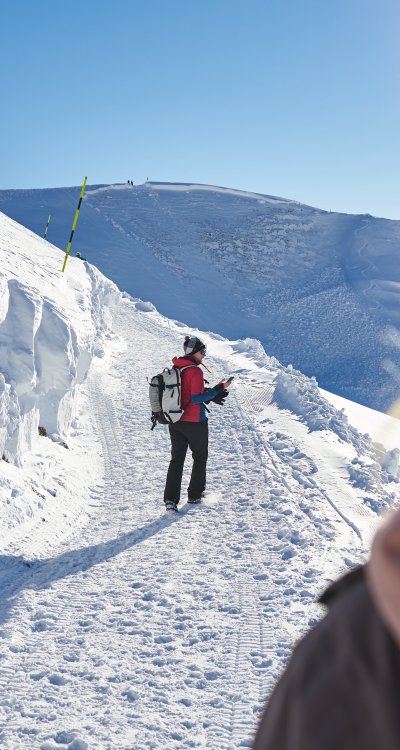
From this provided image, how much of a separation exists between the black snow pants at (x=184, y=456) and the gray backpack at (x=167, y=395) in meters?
0.25

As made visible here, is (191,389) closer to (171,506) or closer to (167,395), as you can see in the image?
(167,395)

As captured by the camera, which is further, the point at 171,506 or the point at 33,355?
the point at 33,355

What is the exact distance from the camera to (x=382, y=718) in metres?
0.67

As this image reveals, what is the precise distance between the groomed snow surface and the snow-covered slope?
20211 mm

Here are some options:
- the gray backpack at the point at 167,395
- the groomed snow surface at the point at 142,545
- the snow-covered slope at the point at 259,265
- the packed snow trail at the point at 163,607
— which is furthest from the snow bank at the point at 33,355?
the snow-covered slope at the point at 259,265

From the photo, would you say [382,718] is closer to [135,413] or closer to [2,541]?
[2,541]

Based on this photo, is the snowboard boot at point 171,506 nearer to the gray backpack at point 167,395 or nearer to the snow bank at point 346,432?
the gray backpack at point 167,395

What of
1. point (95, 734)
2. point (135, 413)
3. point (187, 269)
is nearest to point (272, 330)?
point (187, 269)

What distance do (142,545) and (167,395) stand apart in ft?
5.60

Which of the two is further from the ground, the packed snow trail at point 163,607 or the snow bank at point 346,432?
the snow bank at point 346,432

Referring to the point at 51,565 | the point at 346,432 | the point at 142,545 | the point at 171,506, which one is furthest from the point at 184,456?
the point at 346,432

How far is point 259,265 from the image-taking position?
4450cm

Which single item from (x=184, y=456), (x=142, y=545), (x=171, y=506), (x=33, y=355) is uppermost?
(x=33, y=355)

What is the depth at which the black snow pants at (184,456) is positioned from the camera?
7.43 meters
